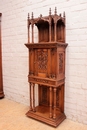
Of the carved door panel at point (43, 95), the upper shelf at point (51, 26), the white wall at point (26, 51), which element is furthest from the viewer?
the carved door panel at point (43, 95)

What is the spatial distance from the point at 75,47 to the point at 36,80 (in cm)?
83

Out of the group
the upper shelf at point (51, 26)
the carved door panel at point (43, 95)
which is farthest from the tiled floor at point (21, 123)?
the upper shelf at point (51, 26)

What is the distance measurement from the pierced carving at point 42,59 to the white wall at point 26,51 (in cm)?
39

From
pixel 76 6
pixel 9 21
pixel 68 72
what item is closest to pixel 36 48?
pixel 68 72

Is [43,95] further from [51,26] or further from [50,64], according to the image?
[51,26]

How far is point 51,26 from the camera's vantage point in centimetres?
240

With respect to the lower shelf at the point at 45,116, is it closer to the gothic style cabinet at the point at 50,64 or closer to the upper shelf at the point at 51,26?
the gothic style cabinet at the point at 50,64

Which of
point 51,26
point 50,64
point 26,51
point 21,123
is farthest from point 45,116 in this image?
point 51,26

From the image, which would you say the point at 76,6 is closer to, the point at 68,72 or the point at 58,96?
the point at 68,72

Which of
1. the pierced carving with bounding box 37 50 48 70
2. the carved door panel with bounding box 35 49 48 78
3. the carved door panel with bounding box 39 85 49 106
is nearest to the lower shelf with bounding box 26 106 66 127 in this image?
the carved door panel with bounding box 39 85 49 106

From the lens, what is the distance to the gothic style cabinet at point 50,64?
2096 mm

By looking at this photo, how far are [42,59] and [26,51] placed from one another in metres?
0.73

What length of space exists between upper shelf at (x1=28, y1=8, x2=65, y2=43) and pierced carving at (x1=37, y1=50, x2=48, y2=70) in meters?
0.24

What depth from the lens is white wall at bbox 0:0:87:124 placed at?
218 cm
